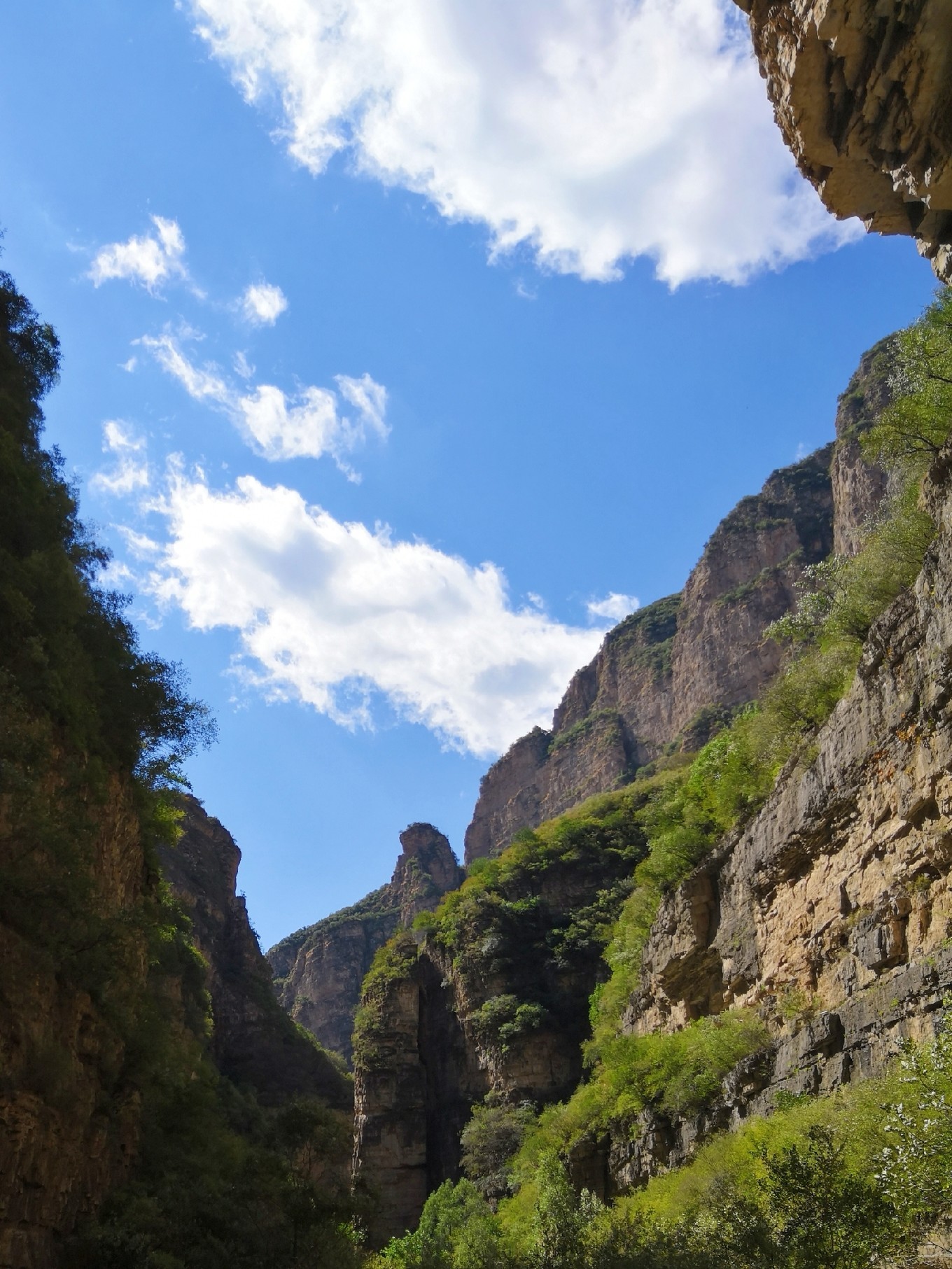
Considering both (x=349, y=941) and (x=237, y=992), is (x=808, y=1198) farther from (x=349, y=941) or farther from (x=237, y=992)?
Answer: (x=349, y=941)

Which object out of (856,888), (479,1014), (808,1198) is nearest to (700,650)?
(479,1014)

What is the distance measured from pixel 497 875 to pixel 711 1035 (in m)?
35.0

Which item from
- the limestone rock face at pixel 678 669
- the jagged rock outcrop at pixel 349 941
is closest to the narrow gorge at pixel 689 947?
the limestone rock face at pixel 678 669

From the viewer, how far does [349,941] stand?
386 feet

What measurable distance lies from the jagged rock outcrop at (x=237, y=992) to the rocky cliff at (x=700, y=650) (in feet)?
146

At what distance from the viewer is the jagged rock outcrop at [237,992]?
6359 centimetres

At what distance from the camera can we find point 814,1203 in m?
10.1

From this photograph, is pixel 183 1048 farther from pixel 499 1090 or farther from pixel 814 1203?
pixel 499 1090

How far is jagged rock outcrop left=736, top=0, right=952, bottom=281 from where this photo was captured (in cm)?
1152

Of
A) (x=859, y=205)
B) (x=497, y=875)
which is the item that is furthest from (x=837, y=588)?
(x=497, y=875)

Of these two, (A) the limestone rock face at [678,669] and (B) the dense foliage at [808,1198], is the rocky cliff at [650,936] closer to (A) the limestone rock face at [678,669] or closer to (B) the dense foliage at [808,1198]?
(A) the limestone rock face at [678,669]

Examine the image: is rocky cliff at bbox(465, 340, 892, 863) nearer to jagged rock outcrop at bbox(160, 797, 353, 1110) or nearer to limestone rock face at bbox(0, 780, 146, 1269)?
jagged rock outcrop at bbox(160, 797, 353, 1110)

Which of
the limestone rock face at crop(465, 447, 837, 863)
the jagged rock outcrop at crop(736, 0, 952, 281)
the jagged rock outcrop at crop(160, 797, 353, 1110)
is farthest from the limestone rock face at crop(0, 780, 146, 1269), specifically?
the limestone rock face at crop(465, 447, 837, 863)

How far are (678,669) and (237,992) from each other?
63.0m
